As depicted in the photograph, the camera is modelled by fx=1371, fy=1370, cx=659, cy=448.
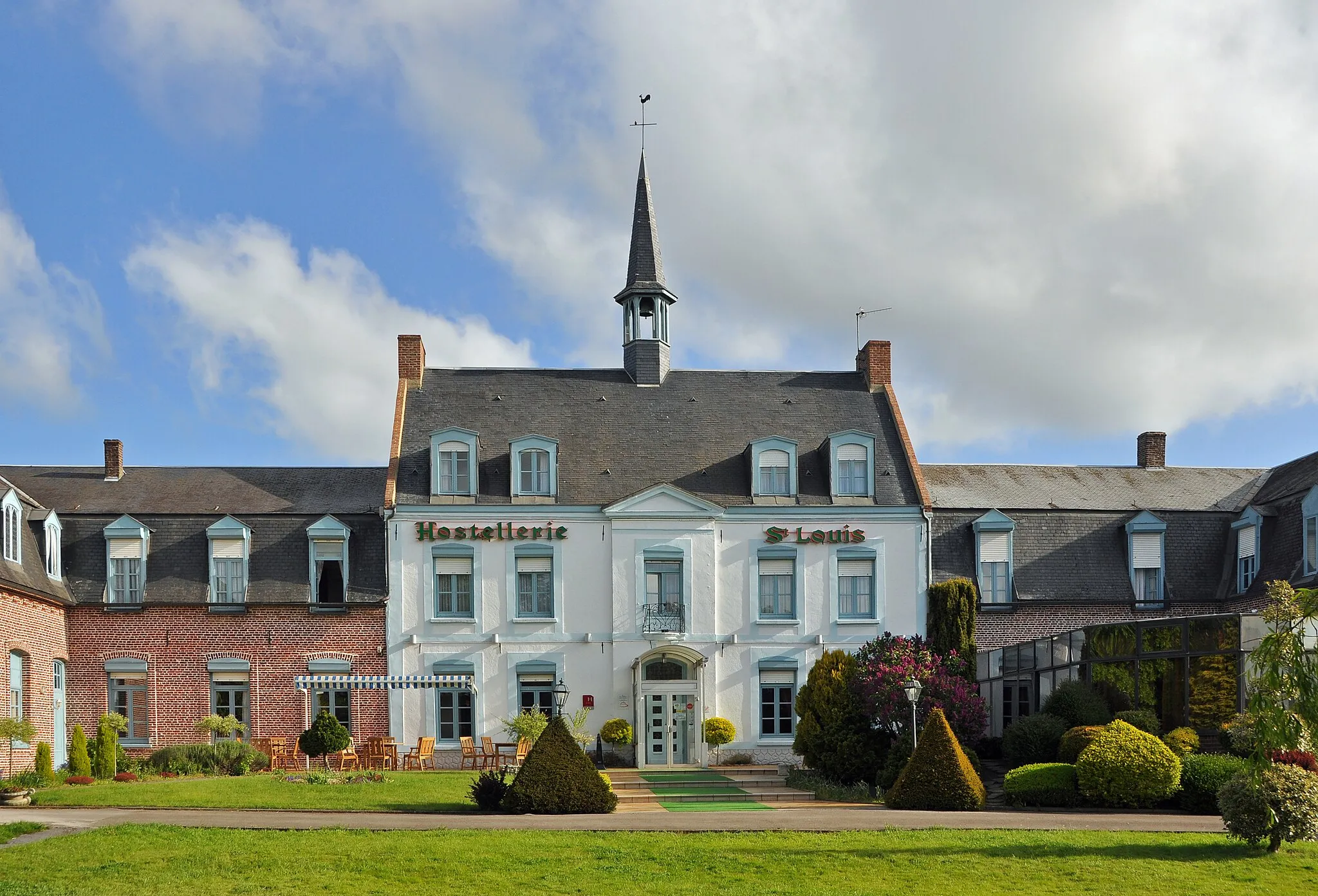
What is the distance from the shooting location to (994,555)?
3638cm

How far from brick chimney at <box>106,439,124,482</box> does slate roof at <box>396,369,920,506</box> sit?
7884 millimetres

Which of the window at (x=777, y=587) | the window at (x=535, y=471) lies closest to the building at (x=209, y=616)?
the window at (x=535, y=471)

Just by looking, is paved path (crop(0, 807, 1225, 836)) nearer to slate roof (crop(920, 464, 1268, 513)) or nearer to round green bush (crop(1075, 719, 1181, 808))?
round green bush (crop(1075, 719, 1181, 808))

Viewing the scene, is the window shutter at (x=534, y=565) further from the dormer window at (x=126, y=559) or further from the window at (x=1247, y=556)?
the window at (x=1247, y=556)

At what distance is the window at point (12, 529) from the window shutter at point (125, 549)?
2.78m

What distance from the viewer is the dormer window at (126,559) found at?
34.3 meters

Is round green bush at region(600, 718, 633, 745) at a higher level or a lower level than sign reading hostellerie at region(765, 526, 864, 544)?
lower

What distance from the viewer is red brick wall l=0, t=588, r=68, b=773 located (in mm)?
29594

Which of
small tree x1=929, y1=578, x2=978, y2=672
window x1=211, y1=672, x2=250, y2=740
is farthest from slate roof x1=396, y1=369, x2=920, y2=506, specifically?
window x1=211, y1=672, x2=250, y2=740

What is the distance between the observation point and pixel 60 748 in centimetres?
3309

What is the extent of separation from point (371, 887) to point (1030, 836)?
9.43 metres

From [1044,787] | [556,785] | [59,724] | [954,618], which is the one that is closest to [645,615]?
[954,618]

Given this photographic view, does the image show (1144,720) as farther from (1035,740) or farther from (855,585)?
(855,585)

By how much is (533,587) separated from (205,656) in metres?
8.26
